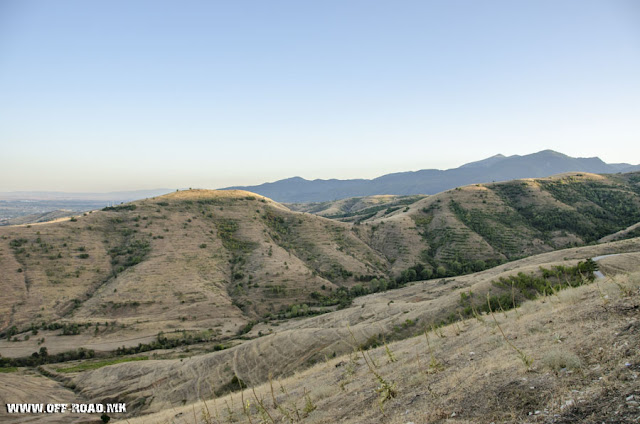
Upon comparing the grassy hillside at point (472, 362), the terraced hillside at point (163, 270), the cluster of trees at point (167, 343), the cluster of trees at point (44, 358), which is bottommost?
the cluster of trees at point (167, 343)

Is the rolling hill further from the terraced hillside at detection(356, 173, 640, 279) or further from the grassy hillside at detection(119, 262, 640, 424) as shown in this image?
the grassy hillside at detection(119, 262, 640, 424)

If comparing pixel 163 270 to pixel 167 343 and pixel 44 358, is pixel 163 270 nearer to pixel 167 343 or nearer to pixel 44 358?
pixel 167 343

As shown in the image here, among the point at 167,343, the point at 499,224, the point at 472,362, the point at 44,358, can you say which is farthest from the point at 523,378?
the point at 499,224

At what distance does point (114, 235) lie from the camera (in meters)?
70.3

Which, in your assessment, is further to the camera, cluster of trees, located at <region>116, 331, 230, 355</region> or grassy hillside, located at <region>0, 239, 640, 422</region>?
cluster of trees, located at <region>116, 331, 230, 355</region>

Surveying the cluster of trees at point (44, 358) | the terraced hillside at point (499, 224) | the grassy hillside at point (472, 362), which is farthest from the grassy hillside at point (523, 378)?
the terraced hillside at point (499, 224)

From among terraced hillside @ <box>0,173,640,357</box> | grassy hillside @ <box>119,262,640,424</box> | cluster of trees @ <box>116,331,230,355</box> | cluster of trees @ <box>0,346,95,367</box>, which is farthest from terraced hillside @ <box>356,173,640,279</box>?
grassy hillside @ <box>119,262,640,424</box>

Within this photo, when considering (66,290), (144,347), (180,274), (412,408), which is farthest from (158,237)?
(412,408)

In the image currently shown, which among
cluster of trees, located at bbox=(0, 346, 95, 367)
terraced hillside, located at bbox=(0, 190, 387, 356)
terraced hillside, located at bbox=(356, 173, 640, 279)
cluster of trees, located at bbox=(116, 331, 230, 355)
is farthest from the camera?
terraced hillside, located at bbox=(356, 173, 640, 279)

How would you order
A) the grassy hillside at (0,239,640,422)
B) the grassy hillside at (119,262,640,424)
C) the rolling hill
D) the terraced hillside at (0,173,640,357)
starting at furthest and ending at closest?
the terraced hillside at (0,173,640,357) < the rolling hill < the grassy hillside at (0,239,640,422) < the grassy hillside at (119,262,640,424)

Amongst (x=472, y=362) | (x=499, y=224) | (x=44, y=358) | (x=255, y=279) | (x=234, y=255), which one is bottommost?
(x=44, y=358)

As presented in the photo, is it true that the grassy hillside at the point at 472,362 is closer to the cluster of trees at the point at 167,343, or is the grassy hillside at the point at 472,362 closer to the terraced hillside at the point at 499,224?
the cluster of trees at the point at 167,343

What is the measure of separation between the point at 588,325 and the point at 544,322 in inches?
85.7

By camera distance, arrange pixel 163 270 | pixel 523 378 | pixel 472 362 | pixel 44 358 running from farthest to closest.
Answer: pixel 163 270
pixel 44 358
pixel 472 362
pixel 523 378
